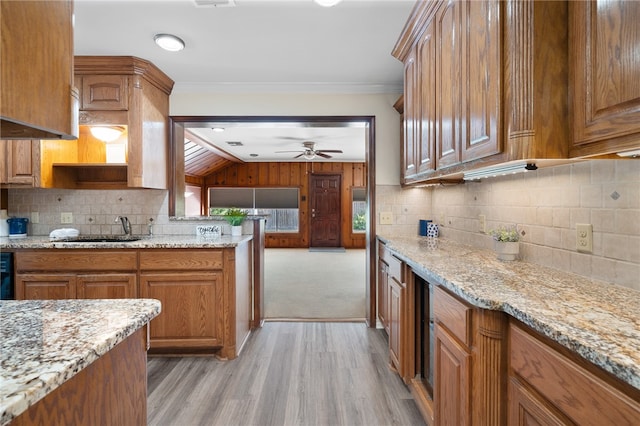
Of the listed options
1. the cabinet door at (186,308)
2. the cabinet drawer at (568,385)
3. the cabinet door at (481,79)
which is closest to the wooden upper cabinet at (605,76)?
the cabinet door at (481,79)

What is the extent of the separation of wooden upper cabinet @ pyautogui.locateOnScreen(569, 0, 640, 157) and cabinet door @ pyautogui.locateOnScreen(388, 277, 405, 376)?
125 centimetres

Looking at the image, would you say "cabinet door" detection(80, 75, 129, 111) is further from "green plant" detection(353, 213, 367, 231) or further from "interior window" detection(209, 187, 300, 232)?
"green plant" detection(353, 213, 367, 231)

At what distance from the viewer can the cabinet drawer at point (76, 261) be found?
248cm

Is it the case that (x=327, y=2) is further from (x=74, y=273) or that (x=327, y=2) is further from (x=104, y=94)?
(x=74, y=273)

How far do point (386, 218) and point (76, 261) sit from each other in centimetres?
268

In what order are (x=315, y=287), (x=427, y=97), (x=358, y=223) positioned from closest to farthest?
(x=427, y=97) < (x=315, y=287) < (x=358, y=223)

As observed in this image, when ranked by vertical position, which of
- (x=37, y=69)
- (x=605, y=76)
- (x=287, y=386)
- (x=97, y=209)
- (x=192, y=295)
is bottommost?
(x=287, y=386)

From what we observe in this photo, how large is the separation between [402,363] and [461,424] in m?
0.83

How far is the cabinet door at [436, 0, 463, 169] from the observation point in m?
1.54

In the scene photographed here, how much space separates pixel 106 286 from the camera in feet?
8.21

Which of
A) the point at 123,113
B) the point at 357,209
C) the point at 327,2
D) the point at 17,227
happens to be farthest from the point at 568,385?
the point at 357,209

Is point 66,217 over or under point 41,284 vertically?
over

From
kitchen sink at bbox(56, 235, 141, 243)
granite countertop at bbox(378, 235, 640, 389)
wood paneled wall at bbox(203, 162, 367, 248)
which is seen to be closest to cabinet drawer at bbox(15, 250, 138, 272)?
kitchen sink at bbox(56, 235, 141, 243)

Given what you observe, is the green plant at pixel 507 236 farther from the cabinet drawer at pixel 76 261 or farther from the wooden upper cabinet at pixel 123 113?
the wooden upper cabinet at pixel 123 113
